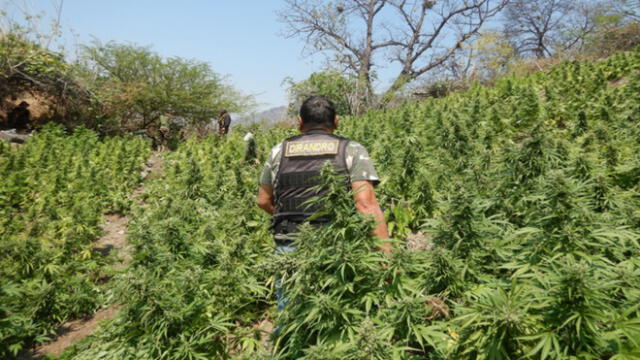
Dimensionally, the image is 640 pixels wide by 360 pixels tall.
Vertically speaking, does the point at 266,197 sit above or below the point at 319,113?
below

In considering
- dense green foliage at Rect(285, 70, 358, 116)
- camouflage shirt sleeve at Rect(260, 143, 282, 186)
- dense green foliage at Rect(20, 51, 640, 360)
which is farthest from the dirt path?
dense green foliage at Rect(285, 70, 358, 116)

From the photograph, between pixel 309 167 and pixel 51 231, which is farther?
pixel 51 231

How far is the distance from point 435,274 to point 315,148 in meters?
1.13

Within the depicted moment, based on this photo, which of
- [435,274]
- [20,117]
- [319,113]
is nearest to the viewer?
[435,274]

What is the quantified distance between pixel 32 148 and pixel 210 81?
14608mm

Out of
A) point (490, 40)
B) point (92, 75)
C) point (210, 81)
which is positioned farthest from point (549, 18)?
point (92, 75)

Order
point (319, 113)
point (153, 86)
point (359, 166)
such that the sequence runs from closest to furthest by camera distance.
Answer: point (359, 166) < point (319, 113) < point (153, 86)

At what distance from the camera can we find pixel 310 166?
2.58 metres

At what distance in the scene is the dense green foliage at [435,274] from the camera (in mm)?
1698

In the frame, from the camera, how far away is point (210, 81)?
82.1ft

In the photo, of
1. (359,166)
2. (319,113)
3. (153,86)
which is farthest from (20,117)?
(359,166)

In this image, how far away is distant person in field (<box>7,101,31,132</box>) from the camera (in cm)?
1582

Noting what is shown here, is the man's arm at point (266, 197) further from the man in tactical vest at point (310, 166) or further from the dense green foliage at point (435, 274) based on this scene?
the dense green foliage at point (435, 274)

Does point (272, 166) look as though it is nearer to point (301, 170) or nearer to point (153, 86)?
point (301, 170)
